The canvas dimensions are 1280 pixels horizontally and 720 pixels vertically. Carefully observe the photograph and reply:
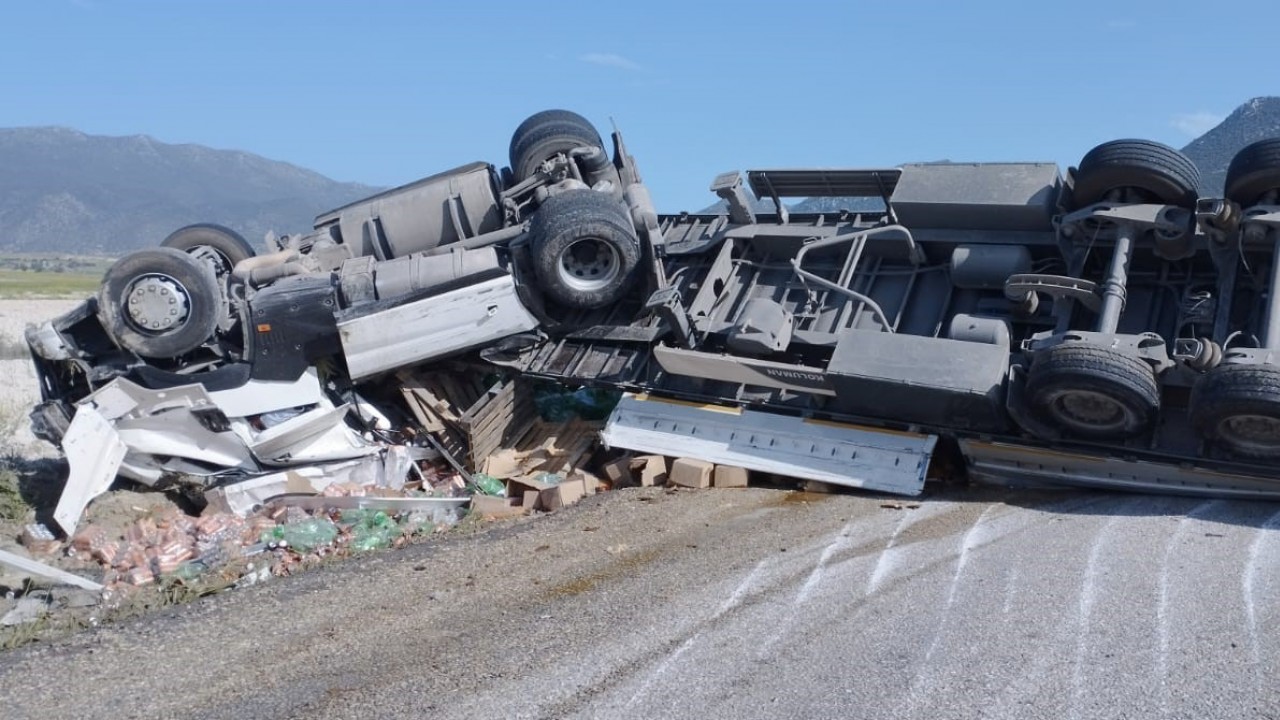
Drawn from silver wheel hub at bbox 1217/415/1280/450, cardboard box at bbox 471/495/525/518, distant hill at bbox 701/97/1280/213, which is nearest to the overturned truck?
silver wheel hub at bbox 1217/415/1280/450

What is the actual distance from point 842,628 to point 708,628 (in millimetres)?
551

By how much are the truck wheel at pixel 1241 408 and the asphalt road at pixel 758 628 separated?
34 cm

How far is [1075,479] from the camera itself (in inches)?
266

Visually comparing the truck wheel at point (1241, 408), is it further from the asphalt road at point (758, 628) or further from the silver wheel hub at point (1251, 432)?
the asphalt road at point (758, 628)

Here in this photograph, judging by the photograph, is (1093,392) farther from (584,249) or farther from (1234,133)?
(1234,133)

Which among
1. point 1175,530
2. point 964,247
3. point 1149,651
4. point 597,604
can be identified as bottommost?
point 597,604

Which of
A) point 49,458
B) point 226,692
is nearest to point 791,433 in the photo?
point 226,692

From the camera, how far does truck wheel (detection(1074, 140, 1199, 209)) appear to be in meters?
7.32

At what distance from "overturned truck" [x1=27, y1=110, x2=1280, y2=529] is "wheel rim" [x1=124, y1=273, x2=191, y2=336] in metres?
0.01

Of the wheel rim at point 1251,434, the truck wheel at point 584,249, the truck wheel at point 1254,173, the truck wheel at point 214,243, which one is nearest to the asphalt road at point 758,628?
the wheel rim at point 1251,434

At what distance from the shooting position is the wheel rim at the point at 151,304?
26.2ft

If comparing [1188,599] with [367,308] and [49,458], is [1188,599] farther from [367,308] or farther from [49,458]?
[49,458]

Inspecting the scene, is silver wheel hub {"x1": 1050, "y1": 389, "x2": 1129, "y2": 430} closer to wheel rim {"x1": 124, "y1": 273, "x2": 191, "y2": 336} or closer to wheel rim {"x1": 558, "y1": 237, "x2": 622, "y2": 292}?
wheel rim {"x1": 558, "y1": 237, "x2": 622, "y2": 292}

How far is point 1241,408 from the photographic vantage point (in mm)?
5977
